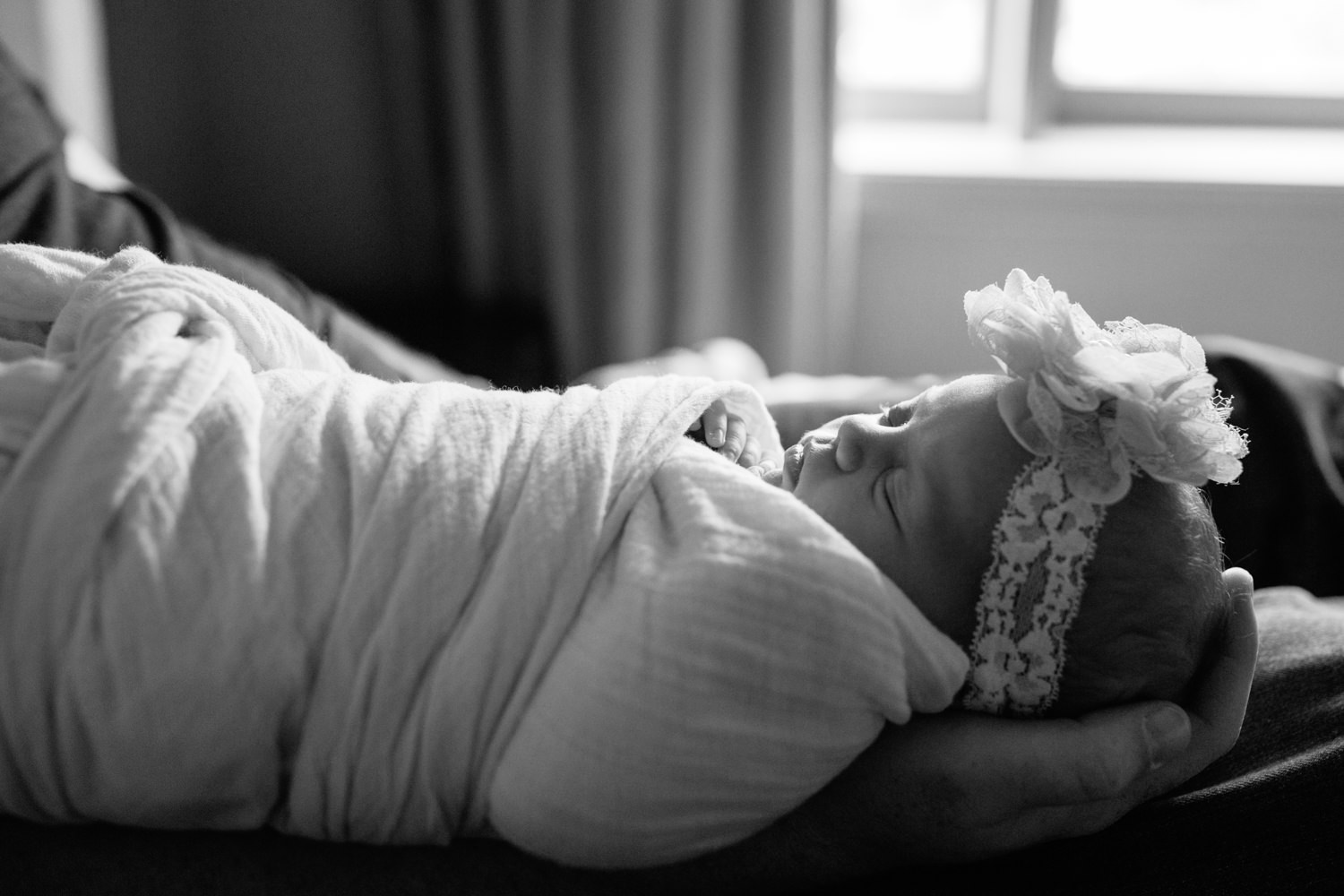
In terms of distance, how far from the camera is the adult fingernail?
0.84 m

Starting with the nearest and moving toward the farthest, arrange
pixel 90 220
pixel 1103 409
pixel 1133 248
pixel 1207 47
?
pixel 1103 409 → pixel 90 220 → pixel 1133 248 → pixel 1207 47

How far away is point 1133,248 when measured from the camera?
2375mm

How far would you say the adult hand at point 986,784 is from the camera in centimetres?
81

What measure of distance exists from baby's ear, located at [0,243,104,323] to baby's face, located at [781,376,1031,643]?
2.02 feet

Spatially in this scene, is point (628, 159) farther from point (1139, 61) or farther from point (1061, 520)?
point (1061, 520)

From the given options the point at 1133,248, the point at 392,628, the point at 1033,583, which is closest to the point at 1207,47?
the point at 1133,248

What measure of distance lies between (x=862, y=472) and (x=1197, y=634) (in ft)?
0.95

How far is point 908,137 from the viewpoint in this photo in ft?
8.59

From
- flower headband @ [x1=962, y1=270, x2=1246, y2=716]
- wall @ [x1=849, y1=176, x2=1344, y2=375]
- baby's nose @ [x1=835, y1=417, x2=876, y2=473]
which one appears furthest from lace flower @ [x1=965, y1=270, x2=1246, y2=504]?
wall @ [x1=849, y1=176, x2=1344, y2=375]

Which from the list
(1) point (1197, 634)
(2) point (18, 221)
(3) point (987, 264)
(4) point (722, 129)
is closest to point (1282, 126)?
(3) point (987, 264)

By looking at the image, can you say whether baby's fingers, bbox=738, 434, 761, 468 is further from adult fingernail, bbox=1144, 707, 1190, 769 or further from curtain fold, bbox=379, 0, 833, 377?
curtain fold, bbox=379, 0, 833, 377

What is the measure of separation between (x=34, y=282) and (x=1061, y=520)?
824 mm

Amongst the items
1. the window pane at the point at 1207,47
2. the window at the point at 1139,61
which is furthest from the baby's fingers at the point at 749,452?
the window pane at the point at 1207,47

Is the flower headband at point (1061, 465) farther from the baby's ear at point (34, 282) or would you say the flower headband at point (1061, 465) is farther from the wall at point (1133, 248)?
the wall at point (1133, 248)
